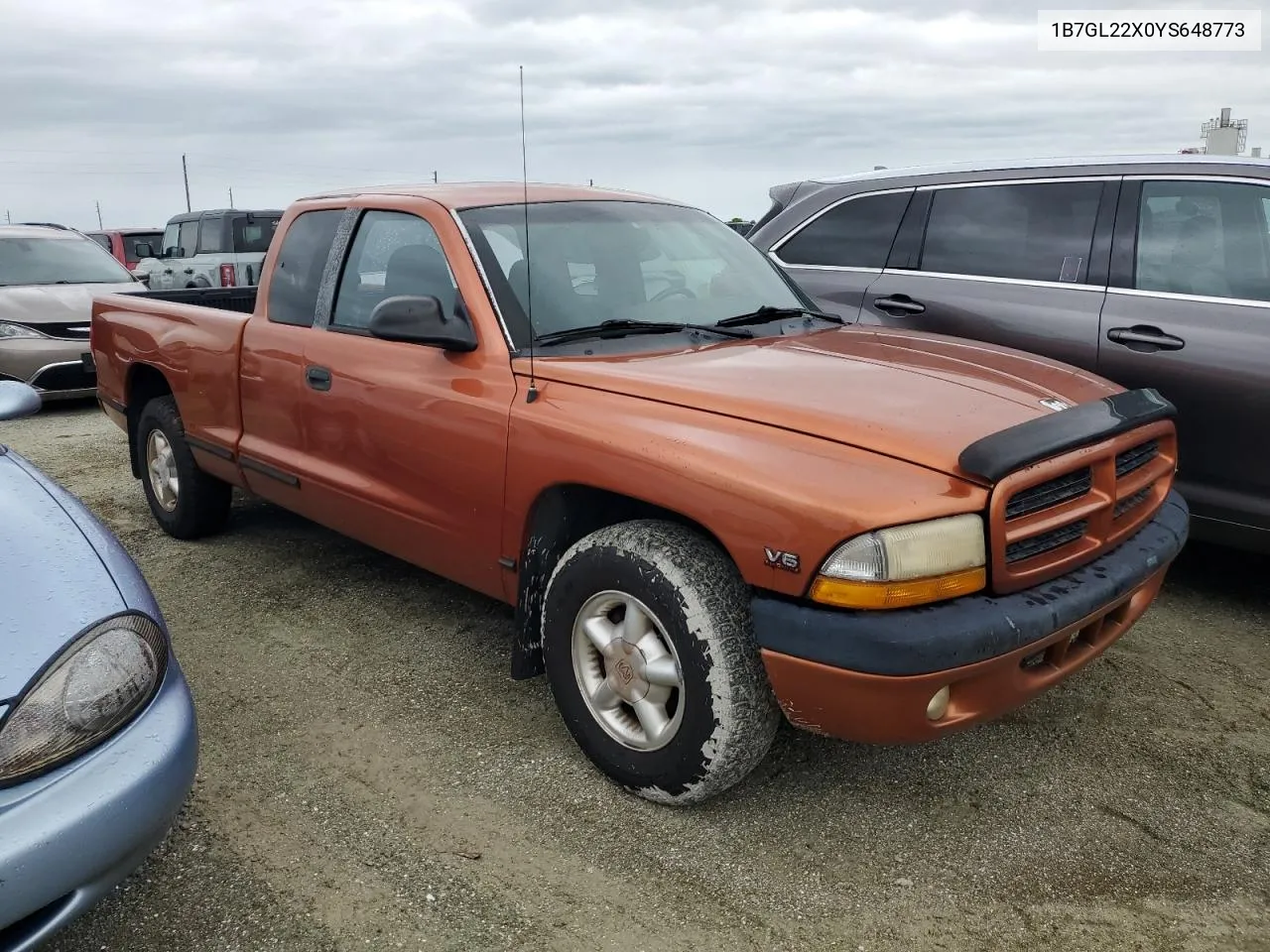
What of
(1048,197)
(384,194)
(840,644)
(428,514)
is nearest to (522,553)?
(428,514)

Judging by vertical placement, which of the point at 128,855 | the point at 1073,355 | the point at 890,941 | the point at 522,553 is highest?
the point at 1073,355

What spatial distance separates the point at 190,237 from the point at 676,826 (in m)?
15.4

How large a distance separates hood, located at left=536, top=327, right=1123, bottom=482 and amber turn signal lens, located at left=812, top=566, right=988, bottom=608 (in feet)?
0.77

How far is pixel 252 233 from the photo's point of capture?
15.1 m

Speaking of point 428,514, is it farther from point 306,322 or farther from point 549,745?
point 306,322

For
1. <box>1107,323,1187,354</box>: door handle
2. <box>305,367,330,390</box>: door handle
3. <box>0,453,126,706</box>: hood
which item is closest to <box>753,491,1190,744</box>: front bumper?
<box>0,453,126,706</box>: hood

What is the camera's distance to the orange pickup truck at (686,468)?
226 centimetres

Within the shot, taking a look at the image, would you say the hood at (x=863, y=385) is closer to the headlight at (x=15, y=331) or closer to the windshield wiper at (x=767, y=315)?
the windshield wiper at (x=767, y=315)

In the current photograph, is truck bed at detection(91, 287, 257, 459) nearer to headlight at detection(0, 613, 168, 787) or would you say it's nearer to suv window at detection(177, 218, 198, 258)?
headlight at detection(0, 613, 168, 787)

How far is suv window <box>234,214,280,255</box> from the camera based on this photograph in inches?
585

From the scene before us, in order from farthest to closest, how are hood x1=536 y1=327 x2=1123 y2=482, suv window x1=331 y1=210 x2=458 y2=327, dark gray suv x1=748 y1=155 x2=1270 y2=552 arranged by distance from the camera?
dark gray suv x1=748 y1=155 x2=1270 y2=552, suv window x1=331 y1=210 x2=458 y2=327, hood x1=536 y1=327 x2=1123 y2=482

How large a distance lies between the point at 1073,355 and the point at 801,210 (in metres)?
1.70

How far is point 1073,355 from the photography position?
422cm

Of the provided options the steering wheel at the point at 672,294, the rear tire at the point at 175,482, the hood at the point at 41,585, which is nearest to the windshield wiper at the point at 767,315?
the steering wheel at the point at 672,294
